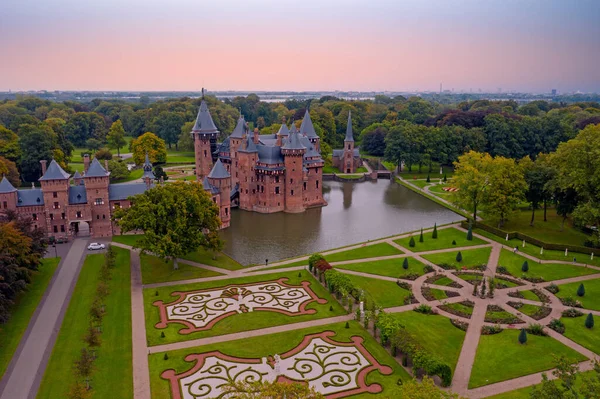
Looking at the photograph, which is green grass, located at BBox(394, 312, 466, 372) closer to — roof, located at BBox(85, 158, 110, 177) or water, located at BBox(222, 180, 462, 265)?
water, located at BBox(222, 180, 462, 265)

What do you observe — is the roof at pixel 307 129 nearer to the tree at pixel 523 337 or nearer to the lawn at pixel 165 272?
the lawn at pixel 165 272

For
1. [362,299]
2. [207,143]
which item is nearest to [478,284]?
[362,299]

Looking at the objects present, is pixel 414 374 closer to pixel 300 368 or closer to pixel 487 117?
pixel 300 368

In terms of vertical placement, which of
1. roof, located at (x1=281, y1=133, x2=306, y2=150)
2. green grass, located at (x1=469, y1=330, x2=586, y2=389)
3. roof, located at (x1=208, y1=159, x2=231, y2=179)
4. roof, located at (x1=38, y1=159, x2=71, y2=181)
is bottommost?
green grass, located at (x1=469, y1=330, x2=586, y2=389)

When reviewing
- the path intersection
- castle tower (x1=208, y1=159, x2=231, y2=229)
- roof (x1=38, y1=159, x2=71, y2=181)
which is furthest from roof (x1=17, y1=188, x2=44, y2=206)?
castle tower (x1=208, y1=159, x2=231, y2=229)

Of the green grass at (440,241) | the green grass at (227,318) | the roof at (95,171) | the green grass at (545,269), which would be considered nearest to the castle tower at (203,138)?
the roof at (95,171)
